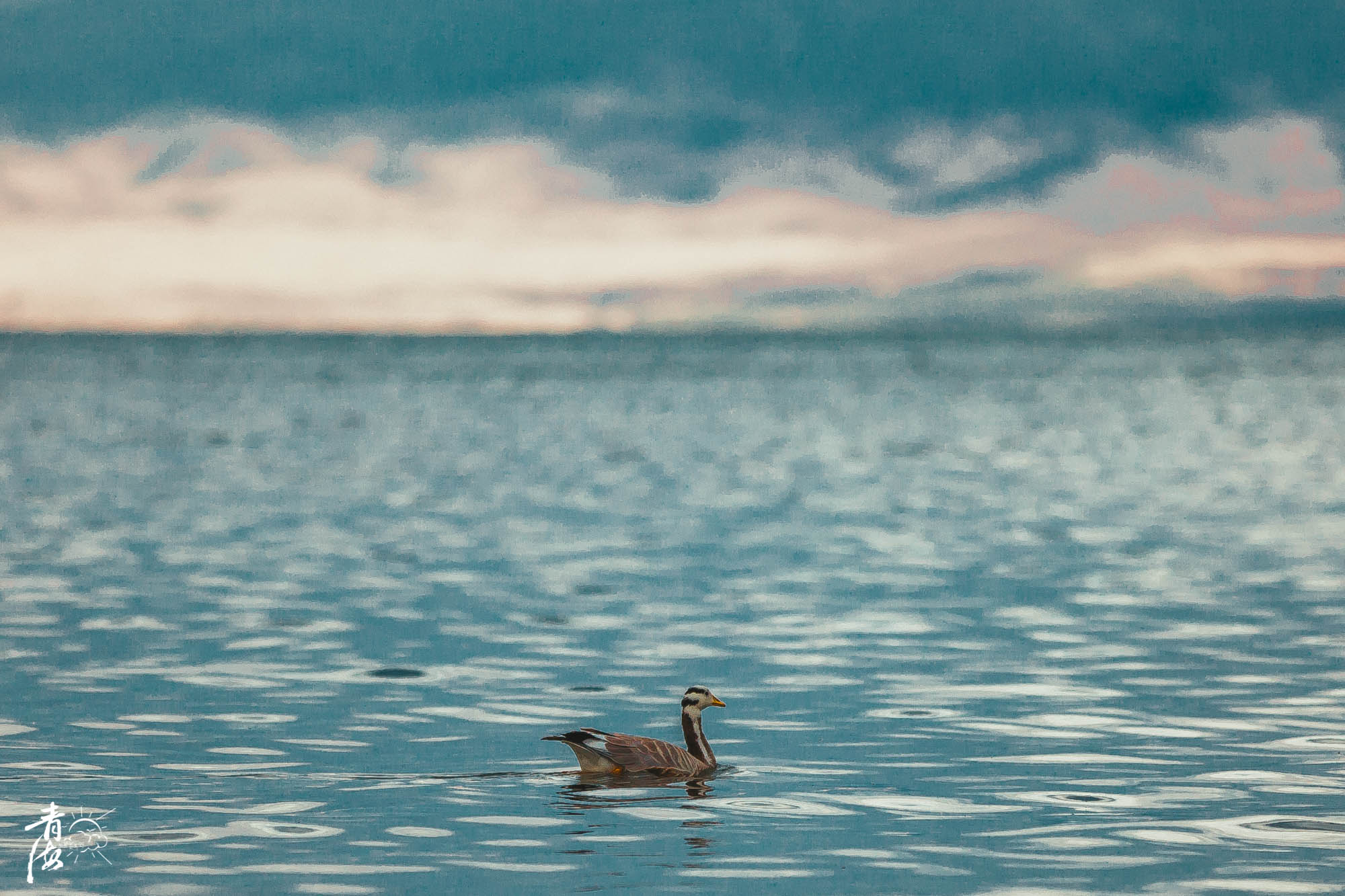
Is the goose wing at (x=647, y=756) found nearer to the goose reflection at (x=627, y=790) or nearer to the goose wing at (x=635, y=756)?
the goose wing at (x=635, y=756)

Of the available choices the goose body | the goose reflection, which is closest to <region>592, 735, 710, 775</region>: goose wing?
the goose body

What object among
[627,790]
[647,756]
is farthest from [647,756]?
[627,790]

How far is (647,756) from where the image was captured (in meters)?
18.0

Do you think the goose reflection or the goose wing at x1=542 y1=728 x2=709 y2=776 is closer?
the goose reflection

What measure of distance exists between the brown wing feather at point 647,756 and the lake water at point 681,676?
7.4 inches

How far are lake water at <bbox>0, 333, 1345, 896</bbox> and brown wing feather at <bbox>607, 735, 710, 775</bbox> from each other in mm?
189

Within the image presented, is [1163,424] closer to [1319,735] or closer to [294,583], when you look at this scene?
[294,583]

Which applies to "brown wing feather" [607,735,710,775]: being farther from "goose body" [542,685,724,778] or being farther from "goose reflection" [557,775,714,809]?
"goose reflection" [557,775,714,809]

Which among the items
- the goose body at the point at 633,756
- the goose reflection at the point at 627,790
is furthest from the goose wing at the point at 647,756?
the goose reflection at the point at 627,790

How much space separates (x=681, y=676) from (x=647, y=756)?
22.6ft

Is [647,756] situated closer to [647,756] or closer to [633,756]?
[647,756]

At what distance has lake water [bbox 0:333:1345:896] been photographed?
1523 centimetres

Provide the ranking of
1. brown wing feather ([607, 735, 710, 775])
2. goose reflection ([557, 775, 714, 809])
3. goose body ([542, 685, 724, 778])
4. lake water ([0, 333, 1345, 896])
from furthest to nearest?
1. brown wing feather ([607, 735, 710, 775])
2. goose body ([542, 685, 724, 778])
3. goose reflection ([557, 775, 714, 809])
4. lake water ([0, 333, 1345, 896])

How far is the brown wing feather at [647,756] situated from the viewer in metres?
18.0
